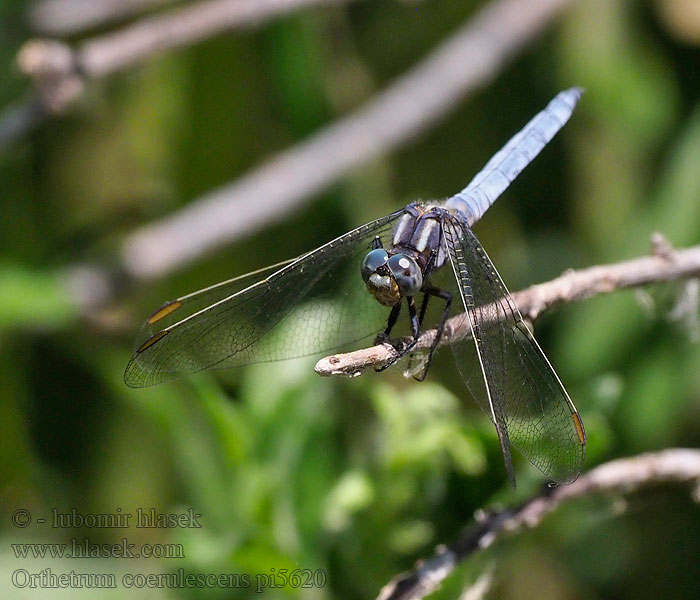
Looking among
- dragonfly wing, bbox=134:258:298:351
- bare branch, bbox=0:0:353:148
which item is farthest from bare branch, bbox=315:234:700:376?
bare branch, bbox=0:0:353:148

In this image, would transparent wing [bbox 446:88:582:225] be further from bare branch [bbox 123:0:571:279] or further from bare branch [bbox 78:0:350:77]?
bare branch [bbox 78:0:350:77]

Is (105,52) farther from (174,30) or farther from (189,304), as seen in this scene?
(189,304)

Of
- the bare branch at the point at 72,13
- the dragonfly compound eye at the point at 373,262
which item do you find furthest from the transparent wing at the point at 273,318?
the bare branch at the point at 72,13

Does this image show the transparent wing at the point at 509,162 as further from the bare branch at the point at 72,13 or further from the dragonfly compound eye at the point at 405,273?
the bare branch at the point at 72,13

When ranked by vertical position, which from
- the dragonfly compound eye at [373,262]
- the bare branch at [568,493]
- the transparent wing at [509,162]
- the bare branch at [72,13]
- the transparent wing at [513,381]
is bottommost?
the bare branch at [568,493]

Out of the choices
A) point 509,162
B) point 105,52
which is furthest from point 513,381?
point 105,52

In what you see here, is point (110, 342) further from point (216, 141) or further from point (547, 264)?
point (547, 264)
